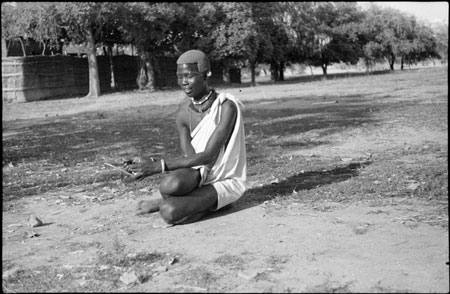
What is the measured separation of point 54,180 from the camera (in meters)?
6.71

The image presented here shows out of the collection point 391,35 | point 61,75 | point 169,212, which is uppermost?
point 391,35

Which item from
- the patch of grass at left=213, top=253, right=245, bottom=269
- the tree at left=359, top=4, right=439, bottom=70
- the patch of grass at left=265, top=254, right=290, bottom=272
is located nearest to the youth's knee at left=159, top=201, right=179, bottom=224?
the patch of grass at left=213, top=253, right=245, bottom=269

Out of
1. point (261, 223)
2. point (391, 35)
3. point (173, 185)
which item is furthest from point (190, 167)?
point (391, 35)

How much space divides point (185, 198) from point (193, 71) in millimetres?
1146

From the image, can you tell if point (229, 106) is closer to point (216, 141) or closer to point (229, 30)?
point (216, 141)

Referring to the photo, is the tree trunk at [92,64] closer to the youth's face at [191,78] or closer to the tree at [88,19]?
the tree at [88,19]

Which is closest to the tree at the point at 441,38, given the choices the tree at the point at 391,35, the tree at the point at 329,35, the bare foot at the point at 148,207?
the tree at the point at 391,35

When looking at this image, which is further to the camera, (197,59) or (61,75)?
(61,75)

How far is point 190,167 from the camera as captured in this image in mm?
4676

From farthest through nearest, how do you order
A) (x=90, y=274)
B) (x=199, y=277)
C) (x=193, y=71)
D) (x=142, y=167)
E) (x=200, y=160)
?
(x=193, y=71) → (x=200, y=160) → (x=142, y=167) → (x=90, y=274) → (x=199, y=277)

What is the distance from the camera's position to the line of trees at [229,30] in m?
21.8

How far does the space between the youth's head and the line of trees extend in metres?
17.3

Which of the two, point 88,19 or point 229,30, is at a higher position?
point 88,19

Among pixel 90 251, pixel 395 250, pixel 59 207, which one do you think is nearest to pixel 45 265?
pixel 90 251
